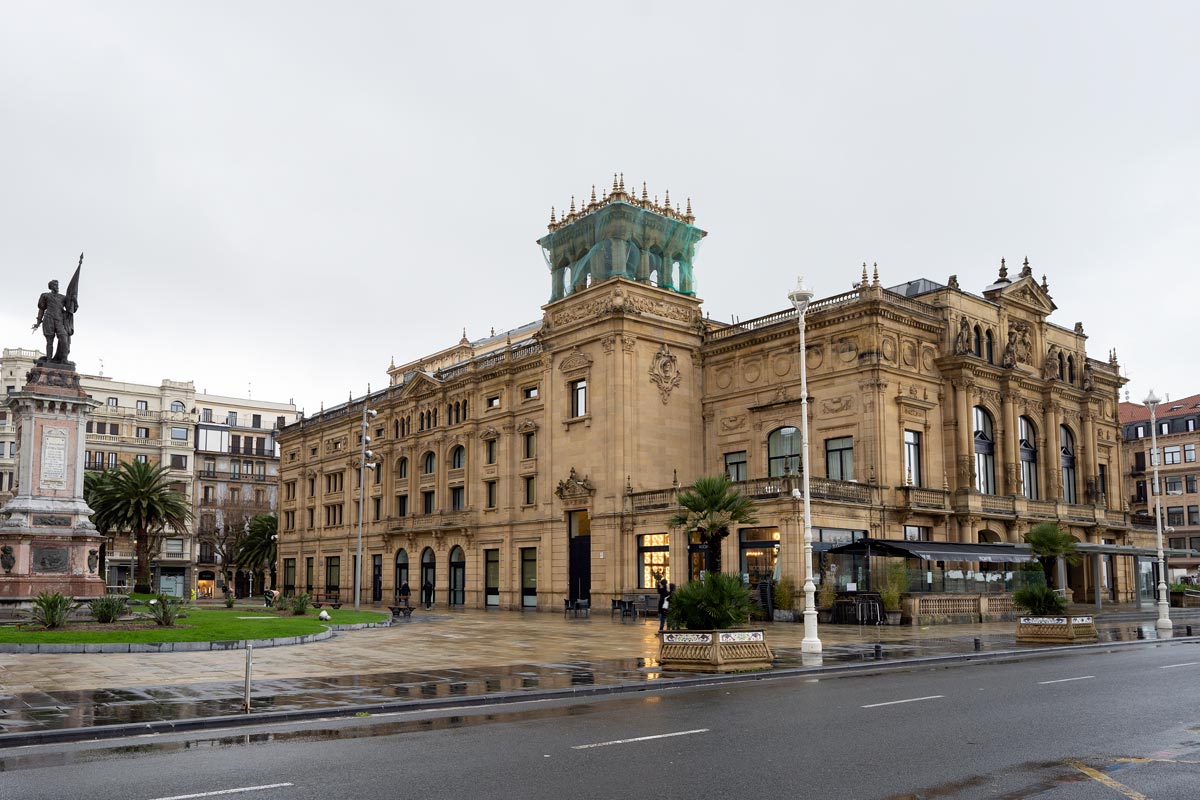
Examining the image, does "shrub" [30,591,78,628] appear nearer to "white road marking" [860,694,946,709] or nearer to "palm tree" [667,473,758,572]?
"palm tree" [667,473,758,572]

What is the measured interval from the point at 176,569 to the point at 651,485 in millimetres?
65562

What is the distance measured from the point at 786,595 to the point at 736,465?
13472 millimetres

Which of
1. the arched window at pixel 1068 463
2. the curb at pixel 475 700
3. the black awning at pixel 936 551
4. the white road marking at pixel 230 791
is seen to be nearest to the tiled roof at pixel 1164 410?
the arched window at pixel 1068 463

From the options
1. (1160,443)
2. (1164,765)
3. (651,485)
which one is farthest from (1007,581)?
(1160,443)

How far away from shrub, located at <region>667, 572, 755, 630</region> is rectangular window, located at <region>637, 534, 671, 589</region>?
89.3 ft

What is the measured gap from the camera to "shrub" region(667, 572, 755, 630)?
2209 centimetres

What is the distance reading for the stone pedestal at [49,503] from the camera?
36125mm

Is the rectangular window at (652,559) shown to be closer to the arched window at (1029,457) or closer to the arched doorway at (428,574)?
the arched doorway at (428,574)

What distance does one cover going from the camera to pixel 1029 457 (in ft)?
189

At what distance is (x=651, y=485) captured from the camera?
53844 mm

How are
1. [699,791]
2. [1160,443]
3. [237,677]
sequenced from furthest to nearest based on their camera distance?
[1160,443] → [237,677] → [699,791]

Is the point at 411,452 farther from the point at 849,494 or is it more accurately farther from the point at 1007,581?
the point at 1007,581

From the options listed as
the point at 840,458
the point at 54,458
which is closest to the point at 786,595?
the point at 840,458

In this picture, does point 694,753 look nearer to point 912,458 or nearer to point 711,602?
point 711,602
